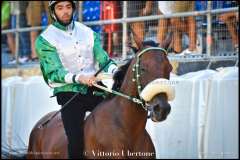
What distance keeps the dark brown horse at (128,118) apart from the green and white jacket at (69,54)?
35 centimetres

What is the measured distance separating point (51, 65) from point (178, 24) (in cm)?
474

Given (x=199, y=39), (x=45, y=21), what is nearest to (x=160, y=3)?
(x=199, y=39)

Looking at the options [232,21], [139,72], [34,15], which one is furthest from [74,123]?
[34,15]

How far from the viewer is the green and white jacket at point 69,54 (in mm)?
7297

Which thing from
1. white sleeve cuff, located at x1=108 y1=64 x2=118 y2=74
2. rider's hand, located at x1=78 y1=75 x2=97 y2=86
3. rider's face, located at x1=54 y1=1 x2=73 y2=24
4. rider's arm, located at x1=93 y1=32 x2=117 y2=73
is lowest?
rider's hand, located at x1=78 y1=75 x2=97 y2=86

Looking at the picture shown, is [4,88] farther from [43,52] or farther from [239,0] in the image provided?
[43,52]

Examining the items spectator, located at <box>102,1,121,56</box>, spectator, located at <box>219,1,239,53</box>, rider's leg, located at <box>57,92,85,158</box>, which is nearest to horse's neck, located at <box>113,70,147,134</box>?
rider's leg, located at <box>57,92,85,158</box>

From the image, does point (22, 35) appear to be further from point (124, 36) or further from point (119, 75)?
point (119, 75)

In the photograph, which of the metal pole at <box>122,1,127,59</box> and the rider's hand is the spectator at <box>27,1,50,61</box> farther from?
the rider's hand

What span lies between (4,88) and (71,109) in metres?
6.70

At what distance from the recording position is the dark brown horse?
6746 millimetres

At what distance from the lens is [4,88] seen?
13.9m

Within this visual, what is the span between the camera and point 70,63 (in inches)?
294

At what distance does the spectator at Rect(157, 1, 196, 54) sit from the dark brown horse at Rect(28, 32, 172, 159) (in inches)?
163
